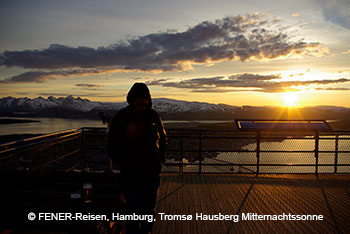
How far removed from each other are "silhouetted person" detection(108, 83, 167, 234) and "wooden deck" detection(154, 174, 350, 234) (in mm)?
1090

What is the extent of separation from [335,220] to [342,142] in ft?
57.1

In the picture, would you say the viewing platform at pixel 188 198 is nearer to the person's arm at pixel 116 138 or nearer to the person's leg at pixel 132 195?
the person's leg at pixel 132 195

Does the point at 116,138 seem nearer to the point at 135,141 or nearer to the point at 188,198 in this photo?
the point at 135,141

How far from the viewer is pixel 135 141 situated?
2.26m

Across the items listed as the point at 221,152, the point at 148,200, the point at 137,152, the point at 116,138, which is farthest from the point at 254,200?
the point at 221,152

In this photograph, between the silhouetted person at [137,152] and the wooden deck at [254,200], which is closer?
the silhouetted person at [137,152]

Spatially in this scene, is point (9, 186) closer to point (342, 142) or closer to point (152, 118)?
point (152, 118)

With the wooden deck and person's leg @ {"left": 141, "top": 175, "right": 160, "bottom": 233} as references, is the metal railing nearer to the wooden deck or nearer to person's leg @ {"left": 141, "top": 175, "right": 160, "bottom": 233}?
the wooden deck

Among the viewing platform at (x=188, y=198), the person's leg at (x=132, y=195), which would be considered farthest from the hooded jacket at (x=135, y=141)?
the viewing platform at (x=188, y=198)

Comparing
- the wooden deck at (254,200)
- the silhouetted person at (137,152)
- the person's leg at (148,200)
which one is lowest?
the wooden deck at (254,200)

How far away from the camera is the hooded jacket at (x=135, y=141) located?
7.41 feet

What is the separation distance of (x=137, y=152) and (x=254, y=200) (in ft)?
9.40

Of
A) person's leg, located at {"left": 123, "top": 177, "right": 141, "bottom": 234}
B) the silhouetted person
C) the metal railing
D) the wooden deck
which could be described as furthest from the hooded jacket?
the metal railing

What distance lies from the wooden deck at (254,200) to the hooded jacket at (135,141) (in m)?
1.36
